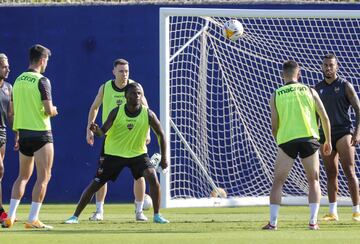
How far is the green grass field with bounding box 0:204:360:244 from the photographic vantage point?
10.9 meters

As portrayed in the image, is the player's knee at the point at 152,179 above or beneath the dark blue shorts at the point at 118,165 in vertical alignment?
beneath

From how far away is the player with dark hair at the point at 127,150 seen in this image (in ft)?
44.9

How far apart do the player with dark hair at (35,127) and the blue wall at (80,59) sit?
7.46m

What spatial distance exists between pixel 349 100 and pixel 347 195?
4425 millimetres

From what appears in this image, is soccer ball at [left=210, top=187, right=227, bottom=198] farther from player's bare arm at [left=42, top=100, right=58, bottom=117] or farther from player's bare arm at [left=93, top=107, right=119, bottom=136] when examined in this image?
player's bare arm at [left=42, top=100, right=58, bottom=117]

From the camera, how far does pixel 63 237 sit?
11320 mm

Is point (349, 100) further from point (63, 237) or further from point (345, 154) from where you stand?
point (63, 237)

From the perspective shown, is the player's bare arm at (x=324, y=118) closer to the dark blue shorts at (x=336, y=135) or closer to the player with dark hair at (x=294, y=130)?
the player with dark hair at (x=294, y=130)

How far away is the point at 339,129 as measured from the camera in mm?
14242

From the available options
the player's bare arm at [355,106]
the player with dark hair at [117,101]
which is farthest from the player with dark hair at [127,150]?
the player's bare arm at [355,106]

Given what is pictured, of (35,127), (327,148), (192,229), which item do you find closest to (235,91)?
(327,148)

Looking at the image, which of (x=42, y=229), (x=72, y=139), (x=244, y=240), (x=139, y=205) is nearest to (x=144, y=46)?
(x=72, y=139)

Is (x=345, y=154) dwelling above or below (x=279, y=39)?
below

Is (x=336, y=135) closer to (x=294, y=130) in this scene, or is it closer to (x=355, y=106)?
(x=355, y=106)
